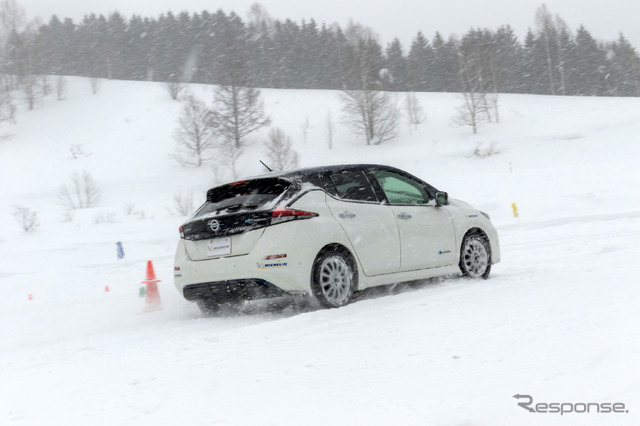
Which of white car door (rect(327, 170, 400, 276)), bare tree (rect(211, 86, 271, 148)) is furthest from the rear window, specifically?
bare tree (rect(211, 86, 271, 148))

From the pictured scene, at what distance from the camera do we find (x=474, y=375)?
342cm

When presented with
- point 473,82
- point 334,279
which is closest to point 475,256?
point 334,279

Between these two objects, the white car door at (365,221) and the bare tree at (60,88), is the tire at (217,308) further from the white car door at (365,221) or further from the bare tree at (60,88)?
the bare tree at (60,88)

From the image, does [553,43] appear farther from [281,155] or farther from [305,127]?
[281,155]

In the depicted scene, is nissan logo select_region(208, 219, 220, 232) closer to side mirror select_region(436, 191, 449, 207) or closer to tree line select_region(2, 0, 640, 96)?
side mirror select_region(436, 191, 449, 207)

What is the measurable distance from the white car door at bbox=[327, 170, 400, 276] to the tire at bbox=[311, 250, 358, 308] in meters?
0.18

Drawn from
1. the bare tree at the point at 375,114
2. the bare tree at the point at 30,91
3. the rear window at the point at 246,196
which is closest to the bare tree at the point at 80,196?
the bare tree at the point at 375,114

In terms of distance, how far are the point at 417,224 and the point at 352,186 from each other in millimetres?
998

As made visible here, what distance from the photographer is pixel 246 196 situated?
20.3 ft

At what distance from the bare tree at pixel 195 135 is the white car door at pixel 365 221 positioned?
40.9 meters

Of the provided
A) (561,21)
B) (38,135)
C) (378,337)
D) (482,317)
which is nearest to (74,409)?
(378,337)

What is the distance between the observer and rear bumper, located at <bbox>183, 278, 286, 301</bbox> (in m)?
5.80

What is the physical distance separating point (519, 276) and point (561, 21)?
8085 cm

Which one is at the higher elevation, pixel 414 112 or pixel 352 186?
pixel 414 112
